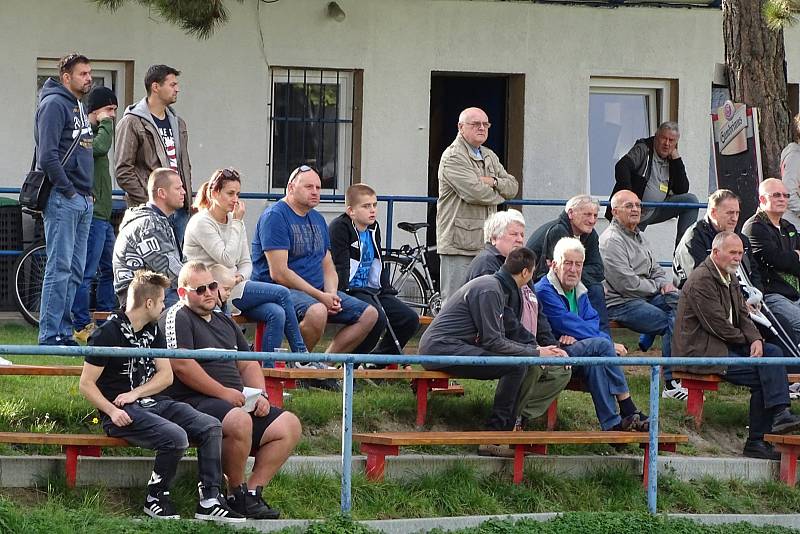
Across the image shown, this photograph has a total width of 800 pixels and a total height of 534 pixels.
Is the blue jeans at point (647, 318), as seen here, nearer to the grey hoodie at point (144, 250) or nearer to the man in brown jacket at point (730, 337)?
the man in brown jacket at point (730, 337)

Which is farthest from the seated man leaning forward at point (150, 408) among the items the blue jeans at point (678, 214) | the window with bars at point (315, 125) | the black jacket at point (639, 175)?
the window with bars at point (315, 125)

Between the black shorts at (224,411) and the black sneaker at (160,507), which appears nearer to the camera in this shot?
the black sneaker at (160,507)

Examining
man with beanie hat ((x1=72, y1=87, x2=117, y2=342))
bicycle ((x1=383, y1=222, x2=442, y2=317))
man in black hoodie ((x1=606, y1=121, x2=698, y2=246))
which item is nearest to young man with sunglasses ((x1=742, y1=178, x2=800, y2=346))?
man in black hoodie ((x1=606, y1=121, x2=698, y2=246))

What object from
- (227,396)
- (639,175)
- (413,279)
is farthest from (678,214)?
(227,396)

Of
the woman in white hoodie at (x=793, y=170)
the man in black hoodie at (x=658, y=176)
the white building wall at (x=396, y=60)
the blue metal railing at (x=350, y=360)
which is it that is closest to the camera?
the blue metal railing at (x=350, y=360)

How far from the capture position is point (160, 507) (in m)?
7.77

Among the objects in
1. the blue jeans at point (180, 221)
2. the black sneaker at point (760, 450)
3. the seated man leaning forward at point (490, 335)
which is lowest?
the black sneaker at point (760, 450)

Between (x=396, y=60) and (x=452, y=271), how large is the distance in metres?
3.62

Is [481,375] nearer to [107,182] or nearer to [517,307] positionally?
[517,307]

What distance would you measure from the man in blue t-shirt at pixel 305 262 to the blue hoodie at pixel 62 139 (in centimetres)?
133

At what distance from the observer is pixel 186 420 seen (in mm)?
7875

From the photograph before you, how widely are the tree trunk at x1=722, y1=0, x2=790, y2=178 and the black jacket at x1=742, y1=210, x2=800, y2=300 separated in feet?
3.12

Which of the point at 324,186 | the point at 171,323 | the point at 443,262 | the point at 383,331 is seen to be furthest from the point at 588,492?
the point at 324,186

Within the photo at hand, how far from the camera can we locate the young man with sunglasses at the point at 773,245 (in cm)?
1149
